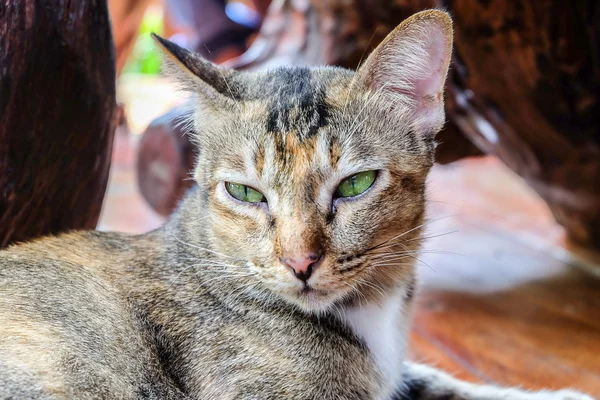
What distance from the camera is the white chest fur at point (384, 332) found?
4.47 ft

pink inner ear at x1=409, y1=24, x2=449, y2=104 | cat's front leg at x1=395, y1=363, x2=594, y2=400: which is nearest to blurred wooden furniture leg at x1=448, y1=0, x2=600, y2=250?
pink inner ear at x1=409, y1=24, x2=449, y2=104

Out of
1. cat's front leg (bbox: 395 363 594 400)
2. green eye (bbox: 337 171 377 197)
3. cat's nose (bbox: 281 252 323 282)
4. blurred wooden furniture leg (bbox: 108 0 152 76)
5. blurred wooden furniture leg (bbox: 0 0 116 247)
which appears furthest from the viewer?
blurred wooden furniture leg (bbox: 108 0 152 76)

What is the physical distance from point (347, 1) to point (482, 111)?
66cm

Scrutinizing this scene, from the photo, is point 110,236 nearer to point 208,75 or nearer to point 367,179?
point 208,75

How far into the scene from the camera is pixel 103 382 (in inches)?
45.1

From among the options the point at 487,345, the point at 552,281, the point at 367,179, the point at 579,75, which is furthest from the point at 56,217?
the point at 552,281

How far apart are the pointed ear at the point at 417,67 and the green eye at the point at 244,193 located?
35cm

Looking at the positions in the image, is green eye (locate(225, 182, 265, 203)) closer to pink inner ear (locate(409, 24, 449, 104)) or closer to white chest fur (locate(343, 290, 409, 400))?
white chest fur (locate(343, 290, 409, 400))

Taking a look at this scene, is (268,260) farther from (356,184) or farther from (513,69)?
(513,69)

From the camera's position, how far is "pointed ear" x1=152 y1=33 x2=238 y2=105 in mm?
1335

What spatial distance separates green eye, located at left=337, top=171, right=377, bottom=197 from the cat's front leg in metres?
0.64

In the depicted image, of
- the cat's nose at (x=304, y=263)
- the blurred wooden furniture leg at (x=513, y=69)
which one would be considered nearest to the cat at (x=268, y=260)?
the cat's nose at (x=304, y=263)

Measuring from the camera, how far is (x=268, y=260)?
124 cm

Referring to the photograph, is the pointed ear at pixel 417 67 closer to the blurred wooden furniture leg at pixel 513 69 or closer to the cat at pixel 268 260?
the cat at pixel 268 260
